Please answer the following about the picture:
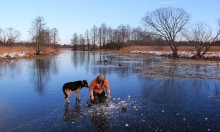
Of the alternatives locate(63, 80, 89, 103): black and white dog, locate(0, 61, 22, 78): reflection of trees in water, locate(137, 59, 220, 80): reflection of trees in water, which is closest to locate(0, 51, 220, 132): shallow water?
locate(63, 80, 89, 103): black and white dog

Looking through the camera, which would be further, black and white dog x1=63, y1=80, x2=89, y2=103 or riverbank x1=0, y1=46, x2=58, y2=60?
riverbank x1=0, y1=46, x2=58, y2=60

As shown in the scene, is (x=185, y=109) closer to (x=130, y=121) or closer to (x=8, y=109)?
(x=130, y=121)

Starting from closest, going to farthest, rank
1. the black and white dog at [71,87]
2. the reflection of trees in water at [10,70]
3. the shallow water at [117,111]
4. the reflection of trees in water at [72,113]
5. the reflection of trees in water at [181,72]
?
the shallow water at [117,111], the reflection of trees in water at [72,113], the black and white dog at [71,87], the reflection of trees in water at [181,72], the reflection of trees in water at [10,70]

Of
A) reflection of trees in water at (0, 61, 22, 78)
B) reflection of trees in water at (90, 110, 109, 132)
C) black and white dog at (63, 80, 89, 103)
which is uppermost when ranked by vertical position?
black and white dog at (63, 80, 89, 103)

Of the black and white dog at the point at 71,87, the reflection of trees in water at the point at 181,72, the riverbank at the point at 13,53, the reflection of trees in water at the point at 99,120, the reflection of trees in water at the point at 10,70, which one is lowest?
the reflection of trees in water at the point at 99,120

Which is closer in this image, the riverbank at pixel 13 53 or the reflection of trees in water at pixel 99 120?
the reflection of trees in water at pixel 99 120

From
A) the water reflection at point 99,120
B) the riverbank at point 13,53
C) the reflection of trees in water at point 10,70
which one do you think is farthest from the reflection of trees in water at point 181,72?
the riverbank at point 13,53

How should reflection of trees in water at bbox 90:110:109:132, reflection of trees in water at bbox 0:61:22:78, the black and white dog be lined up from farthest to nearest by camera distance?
reflection of trees in water at bbox 0:61:22:78 < the black and white dog < reflection of trees in water at bbox 90:110:109:132

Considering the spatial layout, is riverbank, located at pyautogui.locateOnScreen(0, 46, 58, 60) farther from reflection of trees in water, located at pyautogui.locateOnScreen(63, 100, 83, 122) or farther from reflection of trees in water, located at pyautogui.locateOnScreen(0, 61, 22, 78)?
reflection of trees in water, located at pyautogui.locateOnScreen(63, 100, 83, 122)

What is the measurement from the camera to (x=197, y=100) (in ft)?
37.7

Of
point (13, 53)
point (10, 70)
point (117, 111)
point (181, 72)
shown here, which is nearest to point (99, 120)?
point (117, 111)

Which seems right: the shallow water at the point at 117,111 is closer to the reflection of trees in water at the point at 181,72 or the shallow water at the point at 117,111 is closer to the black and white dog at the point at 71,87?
the black and white dog at the point at 71,87

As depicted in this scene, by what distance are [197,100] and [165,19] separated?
153 ft

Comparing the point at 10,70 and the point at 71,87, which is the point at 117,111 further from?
the point at 10,70
